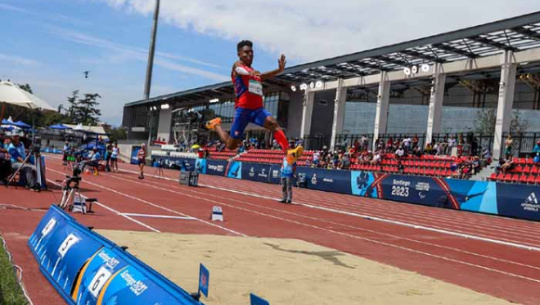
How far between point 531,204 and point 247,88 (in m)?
14.8

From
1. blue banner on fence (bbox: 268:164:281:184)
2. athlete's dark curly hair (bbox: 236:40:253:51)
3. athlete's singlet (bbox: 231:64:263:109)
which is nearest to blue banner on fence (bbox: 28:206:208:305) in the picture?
athlete's singlet (bbox: 231:64:263:109)

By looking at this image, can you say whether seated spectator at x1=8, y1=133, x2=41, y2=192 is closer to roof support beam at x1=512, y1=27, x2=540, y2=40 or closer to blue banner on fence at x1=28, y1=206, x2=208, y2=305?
blue banner on fence at x1=28, y1=206, x2=208, y2=305

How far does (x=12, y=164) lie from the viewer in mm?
16125

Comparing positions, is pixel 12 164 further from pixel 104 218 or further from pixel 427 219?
pixel 427 219

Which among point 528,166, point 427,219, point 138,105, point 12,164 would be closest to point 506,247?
point 427,219

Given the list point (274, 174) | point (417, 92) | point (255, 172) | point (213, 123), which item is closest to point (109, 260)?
point (213, 123)

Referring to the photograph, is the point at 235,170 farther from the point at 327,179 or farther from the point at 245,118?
the point at 245,118

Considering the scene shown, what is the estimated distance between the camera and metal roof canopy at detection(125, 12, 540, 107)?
2364cm

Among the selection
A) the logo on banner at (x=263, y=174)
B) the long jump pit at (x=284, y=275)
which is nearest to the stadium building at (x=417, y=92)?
the long jump pit at (x=284, y=275)

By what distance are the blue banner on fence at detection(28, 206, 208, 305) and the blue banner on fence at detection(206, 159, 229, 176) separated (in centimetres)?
3346

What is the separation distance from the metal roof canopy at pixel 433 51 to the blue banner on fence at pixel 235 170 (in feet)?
25.3

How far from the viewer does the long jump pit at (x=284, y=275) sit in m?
4.95

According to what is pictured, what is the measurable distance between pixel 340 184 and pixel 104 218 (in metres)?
18.7

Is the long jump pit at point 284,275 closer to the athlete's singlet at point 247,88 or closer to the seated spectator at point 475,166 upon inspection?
the athlete's singlet at point 247,88
